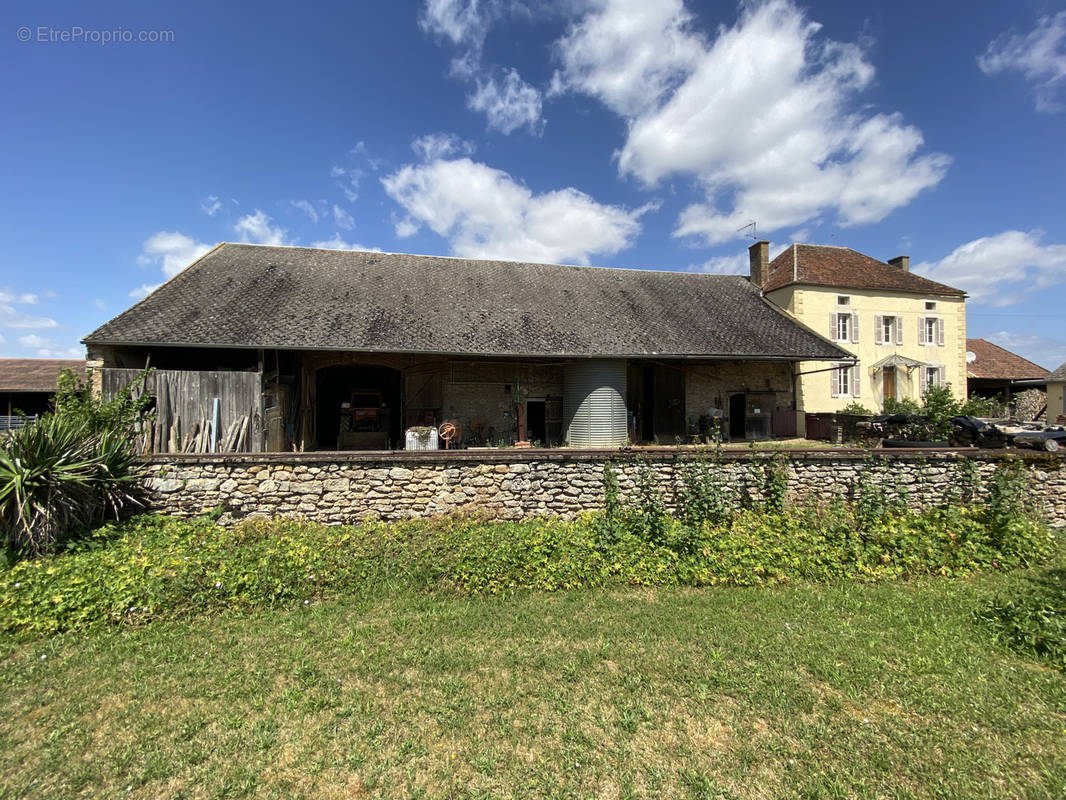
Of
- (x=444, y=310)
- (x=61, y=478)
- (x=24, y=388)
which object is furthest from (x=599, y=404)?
(x=24, y=388)

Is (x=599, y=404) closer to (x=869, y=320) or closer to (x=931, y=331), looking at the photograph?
(x=869, y=320)

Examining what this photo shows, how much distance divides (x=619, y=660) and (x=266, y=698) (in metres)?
2.73

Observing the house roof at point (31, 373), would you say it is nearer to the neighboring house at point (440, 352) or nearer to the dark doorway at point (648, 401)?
the neighboring house at point (440, 352)

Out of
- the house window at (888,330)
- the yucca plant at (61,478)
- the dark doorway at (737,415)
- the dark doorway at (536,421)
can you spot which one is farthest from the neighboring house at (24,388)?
the house window at (888,330)

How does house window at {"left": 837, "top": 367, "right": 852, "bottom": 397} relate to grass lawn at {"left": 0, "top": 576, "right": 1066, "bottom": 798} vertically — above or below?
above

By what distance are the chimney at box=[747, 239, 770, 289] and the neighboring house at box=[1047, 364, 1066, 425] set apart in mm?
15961

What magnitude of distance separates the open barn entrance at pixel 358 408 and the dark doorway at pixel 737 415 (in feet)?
36.2

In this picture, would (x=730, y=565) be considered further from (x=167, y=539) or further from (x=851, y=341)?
(x=851, y=341)

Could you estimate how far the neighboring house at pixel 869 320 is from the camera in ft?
66.7

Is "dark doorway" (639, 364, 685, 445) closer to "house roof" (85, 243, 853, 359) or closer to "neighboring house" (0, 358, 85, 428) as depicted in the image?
"house roof" (85, 243, 853, 359)

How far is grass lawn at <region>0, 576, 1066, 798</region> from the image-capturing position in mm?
2771

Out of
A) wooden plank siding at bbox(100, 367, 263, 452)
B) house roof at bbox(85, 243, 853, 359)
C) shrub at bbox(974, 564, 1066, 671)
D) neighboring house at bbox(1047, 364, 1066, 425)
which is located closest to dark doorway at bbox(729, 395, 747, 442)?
house roof at bbox(85, 243, 853, 359)

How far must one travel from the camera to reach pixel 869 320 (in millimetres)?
21078

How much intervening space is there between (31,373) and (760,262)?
31.0 metres
